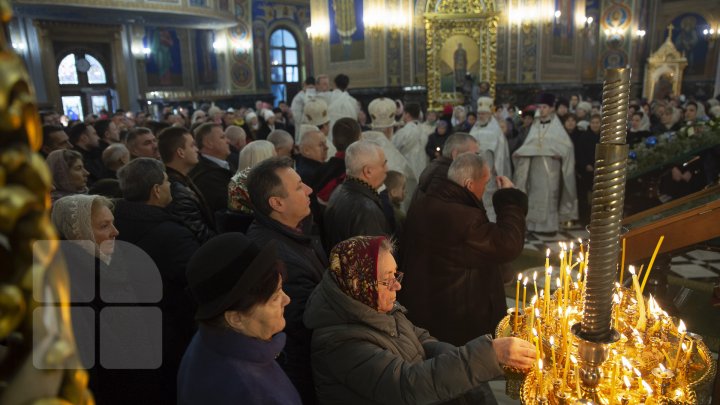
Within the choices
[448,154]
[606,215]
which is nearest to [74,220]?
[606,215]

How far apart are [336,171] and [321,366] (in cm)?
224

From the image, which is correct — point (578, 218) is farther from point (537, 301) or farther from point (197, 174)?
point (537, 301)

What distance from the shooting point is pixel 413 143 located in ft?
23.8

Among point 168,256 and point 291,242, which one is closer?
point 291,242

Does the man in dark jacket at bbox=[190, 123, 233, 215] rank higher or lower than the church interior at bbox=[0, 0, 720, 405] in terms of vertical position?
lower

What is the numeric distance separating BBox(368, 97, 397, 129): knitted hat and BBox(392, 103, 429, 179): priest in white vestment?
1.10 meters

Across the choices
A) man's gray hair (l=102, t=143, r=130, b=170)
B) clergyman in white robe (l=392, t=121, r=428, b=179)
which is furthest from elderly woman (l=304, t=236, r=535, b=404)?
clergyman in white robe (l=392, t=121, r=428, b=179)

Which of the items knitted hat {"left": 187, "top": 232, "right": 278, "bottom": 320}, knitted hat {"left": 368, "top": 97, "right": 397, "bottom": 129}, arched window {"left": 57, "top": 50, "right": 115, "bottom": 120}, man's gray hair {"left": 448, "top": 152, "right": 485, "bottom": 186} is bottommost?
knitted hat {"left": 187, "top": 232, "right": 278, "bottom": 320}

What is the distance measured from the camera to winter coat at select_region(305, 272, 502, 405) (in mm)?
1679

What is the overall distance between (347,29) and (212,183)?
13.7 meters

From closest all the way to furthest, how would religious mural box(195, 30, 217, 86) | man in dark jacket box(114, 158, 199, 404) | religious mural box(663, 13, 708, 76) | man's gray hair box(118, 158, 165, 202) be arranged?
man in dark jacket box(114, 158, 199, 404) → man's gray hair box(118, 158, 165, 202) → religious mural box(195, 30, 217, 86) → religious mural box(663, 13, 708, 76)

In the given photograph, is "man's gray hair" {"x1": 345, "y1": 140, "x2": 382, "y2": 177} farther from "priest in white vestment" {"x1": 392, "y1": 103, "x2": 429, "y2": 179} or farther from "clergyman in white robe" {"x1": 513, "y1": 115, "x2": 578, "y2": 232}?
"clergyman in white robe" {"x1": 513, "y1": 115, "x2": 578, "y2": 232}

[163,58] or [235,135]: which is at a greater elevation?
[163,58]

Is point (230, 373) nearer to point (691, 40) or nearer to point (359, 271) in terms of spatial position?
point (359, 271)
